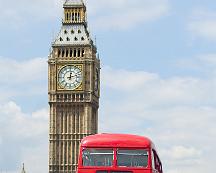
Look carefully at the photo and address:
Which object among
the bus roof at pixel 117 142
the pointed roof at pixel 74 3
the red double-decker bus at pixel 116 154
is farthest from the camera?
the pointed roof at pixel 74 3

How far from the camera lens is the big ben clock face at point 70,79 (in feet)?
490

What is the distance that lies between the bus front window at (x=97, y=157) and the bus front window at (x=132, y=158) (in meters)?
0.47

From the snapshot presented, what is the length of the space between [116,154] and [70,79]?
103 metres

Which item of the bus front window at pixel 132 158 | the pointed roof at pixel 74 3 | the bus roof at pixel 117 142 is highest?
the pointed roof at pixel 74 3

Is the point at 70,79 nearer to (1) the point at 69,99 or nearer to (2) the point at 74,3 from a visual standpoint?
(1) the point at 69,99

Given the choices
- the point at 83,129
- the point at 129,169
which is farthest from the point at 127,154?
Answer: the point at 83,129

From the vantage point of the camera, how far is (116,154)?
4697 centimetres

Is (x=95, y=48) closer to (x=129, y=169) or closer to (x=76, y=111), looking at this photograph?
(x=76, y=111)

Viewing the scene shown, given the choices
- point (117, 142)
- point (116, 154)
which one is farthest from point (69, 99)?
point (116, 154)

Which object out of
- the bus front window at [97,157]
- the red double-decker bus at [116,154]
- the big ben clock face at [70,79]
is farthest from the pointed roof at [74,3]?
the bus front window at [97,157]

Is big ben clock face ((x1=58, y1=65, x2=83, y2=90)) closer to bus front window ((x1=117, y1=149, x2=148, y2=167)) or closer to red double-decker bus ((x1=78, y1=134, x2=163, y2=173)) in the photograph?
red double-decker bus ((x1=78, y1=134, x2=163, y2=173))

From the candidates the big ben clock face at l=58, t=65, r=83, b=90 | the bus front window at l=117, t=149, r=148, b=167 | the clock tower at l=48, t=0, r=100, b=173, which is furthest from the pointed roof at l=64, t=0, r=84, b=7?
the bus front window at l=117, t=149, r=148, b=167

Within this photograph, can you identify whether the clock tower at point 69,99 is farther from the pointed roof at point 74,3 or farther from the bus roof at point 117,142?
the bus roof at point 117,142

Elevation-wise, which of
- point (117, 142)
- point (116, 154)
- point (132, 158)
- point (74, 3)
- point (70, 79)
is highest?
point (74, 3)
